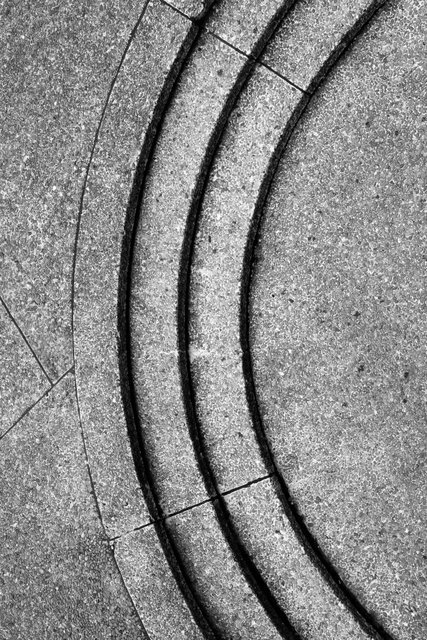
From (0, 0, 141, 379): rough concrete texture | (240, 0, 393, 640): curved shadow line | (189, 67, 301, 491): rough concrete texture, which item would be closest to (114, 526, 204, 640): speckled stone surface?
(189, 67, 301, 491): rough concrete texture

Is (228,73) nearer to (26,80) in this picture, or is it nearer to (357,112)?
(357,112)

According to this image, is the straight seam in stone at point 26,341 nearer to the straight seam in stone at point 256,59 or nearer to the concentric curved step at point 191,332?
the concentric curved step at point 191,332

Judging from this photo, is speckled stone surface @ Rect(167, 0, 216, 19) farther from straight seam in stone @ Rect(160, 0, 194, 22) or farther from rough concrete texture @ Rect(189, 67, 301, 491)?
rough concrete texture @ Rect(189, 67, 301, 491)

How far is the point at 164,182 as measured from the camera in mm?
4617

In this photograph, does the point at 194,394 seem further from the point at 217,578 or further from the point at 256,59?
the point at 256,59

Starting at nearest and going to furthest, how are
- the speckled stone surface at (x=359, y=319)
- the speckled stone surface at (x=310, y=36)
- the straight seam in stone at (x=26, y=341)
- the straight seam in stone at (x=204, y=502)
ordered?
1. the speckled stone surface at (x=310, y=36)
2. the speckled stone surface at (x=359, y=319)
3. the straight seam in stone at (x=204, y=502)
4. the straight seam in stone at (x=26, y=341)

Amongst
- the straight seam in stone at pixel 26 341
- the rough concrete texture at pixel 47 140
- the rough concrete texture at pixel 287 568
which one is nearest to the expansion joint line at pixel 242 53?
the rough concrete texture at pixel 47 140

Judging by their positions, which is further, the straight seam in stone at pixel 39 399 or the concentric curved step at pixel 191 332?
the straight seam in stone at pixel 39 399

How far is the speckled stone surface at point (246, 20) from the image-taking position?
4.41m

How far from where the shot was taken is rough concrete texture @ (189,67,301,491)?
15.0ft

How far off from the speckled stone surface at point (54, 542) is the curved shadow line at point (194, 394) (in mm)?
761

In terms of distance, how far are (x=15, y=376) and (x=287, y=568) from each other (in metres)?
2.08

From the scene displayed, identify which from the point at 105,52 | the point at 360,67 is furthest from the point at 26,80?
the point at 360,67

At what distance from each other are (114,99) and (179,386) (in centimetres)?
176
